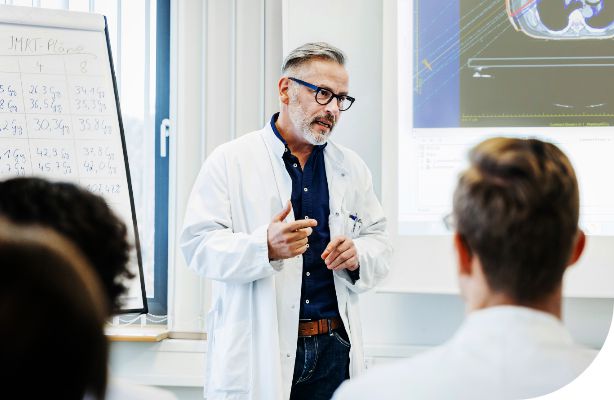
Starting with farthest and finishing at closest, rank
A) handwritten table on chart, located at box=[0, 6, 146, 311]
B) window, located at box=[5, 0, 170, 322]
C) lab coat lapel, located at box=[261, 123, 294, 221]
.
A: window, located at box=[5, 0, 170, 322] → handwritten table on chart, located at box=[0, 6, 146, 311] → lab coat lapel, located at box=[261, 123, 294, 221]

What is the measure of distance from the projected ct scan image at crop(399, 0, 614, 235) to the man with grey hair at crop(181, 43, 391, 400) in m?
0.41

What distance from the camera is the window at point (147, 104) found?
321 cm

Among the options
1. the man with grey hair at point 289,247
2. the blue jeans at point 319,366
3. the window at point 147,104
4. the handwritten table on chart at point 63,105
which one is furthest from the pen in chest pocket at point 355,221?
the window at point 147,104

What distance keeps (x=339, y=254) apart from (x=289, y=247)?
0.56 ft

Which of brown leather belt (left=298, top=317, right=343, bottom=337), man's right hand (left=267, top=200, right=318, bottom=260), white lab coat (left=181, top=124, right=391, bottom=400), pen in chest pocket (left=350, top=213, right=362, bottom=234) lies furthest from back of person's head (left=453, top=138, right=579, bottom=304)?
pen in chest pocket (left=350, top=213, right=362, bottom=234)

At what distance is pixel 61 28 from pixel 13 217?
2244 millimetres

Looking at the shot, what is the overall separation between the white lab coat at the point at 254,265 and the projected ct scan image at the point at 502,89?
0.46 metres

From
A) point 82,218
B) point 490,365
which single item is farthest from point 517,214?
point 82,218

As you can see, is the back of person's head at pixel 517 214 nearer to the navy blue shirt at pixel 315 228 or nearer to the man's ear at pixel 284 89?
the navy blue shirt at pixel 315 228

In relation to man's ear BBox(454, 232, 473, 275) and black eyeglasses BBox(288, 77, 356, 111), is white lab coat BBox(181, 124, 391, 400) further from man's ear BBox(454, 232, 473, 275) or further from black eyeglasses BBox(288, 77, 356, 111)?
man's ear BBox(454, 232, 473, 275)

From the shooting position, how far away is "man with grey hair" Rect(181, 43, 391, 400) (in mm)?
2205

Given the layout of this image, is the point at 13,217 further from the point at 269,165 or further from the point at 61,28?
the point at 61,28

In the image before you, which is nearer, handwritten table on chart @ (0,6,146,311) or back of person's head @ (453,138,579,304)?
back of person's head @ (453,138,579,304)

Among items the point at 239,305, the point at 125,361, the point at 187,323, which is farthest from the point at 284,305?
the point at 125,361
